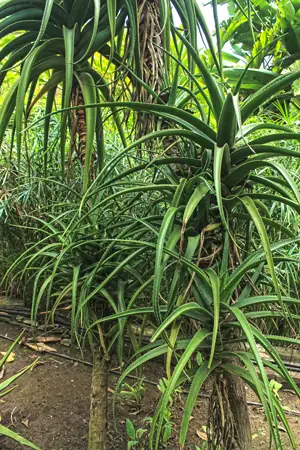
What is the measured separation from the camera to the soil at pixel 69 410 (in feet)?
5.63

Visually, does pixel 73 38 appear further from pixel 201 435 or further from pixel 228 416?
pixel 201 435

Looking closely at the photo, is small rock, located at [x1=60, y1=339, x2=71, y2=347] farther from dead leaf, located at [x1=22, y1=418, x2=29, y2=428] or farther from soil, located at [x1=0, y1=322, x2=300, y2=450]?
dead leaf, located at [x1=22, y1=418, x2=29, y2=428]

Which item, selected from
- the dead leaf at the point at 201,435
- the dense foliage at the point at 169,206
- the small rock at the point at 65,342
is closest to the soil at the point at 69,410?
the dead leaf at the point at 201,435

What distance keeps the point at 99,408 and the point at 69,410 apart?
1.48 feet

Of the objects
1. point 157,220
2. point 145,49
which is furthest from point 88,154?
point 145,49

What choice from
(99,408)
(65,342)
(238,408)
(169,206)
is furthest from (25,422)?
(169,206)

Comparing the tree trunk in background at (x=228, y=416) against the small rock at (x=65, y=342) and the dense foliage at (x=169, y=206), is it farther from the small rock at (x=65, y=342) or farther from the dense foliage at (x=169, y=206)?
the small rock at (x=65, y=342)

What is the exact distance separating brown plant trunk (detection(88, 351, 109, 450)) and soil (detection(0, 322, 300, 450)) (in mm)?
64

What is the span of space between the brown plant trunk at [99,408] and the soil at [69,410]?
6 centimetres

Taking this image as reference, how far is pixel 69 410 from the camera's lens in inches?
75.0

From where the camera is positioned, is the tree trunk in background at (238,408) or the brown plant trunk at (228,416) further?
the tree trunk in background at (238,408)

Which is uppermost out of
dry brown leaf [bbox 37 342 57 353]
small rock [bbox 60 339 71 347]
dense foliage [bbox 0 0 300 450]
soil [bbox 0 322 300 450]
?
dense foliage [bbox 0 0 300 450]

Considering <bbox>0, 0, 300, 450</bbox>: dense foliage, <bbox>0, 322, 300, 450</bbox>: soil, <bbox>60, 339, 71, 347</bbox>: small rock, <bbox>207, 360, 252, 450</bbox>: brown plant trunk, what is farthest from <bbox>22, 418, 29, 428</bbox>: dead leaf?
<bbox>207, 360, 252, 450</bbox>: brown plant trunk

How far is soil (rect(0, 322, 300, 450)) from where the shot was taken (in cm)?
171
